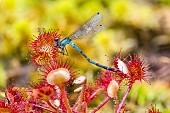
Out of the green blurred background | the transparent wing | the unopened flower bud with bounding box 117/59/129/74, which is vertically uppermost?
the green blurred background

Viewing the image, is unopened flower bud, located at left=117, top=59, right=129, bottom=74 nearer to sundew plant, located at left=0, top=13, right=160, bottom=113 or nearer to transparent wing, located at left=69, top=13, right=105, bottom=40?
sundew plant, located at left=0, top=13, right=160, bottom=113

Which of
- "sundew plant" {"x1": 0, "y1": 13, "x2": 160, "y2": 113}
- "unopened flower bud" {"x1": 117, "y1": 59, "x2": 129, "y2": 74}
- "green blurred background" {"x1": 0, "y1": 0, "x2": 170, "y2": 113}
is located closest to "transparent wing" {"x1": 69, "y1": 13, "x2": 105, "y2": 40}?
"sundew plant" {"x1": 0, "y1": 13, "x2": 160, "y2": 113}

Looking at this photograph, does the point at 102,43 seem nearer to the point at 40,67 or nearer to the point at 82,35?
the point at 82,35

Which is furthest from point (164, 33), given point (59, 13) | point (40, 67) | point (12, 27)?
point (40, 67)

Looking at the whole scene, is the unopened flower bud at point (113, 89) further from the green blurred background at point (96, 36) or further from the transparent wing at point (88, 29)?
the green blurred background at point (96, 36)

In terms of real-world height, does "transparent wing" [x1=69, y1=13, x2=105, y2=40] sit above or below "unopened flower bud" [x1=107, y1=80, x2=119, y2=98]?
above

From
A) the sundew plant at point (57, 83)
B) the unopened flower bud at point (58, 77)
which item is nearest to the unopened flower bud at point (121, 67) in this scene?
the sundew plant at point (57, 83)
